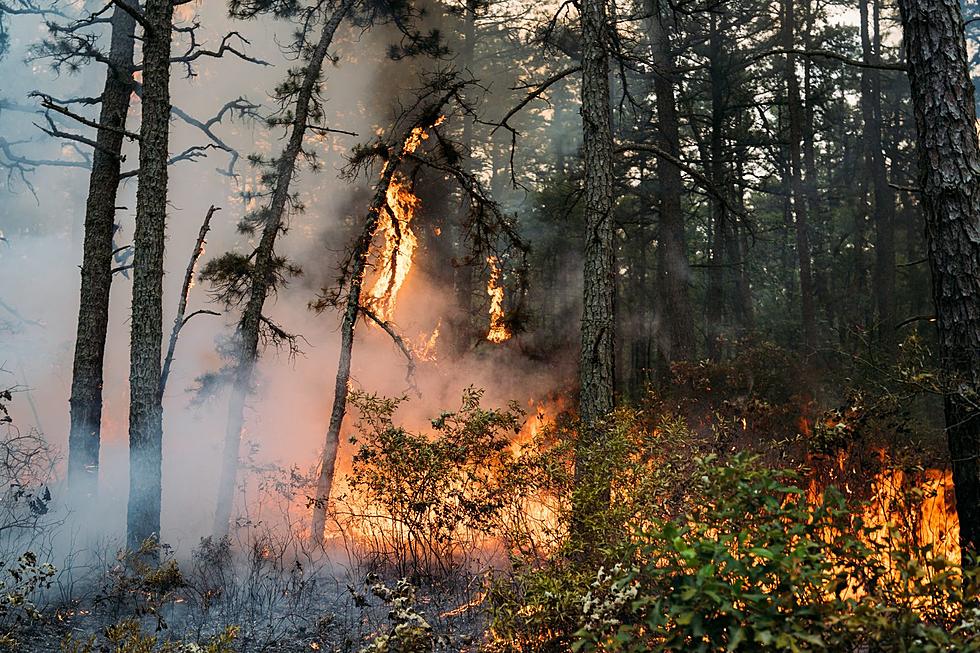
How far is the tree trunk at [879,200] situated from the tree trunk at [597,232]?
33.1ft

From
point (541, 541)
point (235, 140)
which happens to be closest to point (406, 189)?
point (541, 541)

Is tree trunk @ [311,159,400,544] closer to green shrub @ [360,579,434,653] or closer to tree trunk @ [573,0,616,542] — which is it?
tree trunk @ [573,0,616,542]

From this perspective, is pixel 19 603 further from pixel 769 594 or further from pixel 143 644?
pixel 769 594

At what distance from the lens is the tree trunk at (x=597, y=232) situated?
814cm

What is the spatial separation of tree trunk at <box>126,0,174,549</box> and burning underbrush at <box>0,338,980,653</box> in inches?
29.3

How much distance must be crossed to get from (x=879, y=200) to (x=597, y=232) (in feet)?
49.2

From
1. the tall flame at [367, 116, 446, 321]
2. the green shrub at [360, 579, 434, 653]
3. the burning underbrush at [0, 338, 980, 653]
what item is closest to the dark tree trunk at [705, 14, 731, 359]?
the burning underbrush at [0, 338, 980, 653]

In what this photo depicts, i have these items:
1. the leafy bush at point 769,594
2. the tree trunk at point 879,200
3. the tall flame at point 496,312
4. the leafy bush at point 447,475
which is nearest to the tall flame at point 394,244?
the tall flame at point 496,312

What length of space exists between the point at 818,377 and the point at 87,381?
13.5m

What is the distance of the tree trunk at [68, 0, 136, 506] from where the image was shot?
10.1 m

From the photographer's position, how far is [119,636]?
531cm

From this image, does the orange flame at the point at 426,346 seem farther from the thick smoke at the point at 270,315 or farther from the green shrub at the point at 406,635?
the green shrub at the point at 406,635

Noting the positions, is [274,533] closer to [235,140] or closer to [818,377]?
[818,377]

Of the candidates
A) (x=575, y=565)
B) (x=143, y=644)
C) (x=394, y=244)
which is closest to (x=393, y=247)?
(x=394, y=244)
